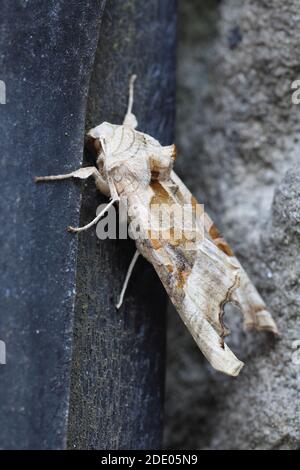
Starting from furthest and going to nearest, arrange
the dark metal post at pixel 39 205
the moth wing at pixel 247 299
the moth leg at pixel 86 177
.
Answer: the moth wing at pixel 247 299 < the moth leg at pixel 86 177 < the dark metal post at pixel 39 205

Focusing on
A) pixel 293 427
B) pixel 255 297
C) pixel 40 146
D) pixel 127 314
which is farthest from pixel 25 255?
pixel 293 427

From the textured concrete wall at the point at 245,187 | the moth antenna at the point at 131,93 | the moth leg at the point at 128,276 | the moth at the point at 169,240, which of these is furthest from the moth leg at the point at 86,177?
the textured concrete wall at the point at 245,187

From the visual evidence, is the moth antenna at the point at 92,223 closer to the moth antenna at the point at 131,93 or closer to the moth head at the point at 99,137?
the moth head at the point at 99,137

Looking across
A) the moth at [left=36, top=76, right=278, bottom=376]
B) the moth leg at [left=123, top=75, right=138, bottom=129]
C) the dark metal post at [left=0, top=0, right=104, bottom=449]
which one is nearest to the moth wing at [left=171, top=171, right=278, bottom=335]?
the moth at [left=36, top=76, right=278, bottom=376]

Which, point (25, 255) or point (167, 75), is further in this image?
point (167, 75)

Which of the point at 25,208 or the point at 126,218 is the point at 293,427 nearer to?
the point at 126,218

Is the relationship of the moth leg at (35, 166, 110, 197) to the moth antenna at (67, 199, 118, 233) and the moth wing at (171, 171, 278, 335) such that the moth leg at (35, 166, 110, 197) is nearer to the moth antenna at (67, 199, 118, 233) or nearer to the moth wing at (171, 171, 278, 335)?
the moth antenna at (67, 199, 118, 233)

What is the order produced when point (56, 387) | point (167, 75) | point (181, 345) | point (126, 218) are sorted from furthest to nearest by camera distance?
point (181, 345)
point (167, 75)
point (126, 218)
point (56, 387)

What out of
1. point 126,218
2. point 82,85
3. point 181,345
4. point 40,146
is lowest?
point 181,345
